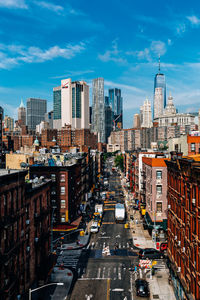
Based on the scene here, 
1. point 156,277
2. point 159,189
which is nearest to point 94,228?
point 159,189

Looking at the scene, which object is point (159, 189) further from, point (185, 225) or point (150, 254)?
point (185, 225)

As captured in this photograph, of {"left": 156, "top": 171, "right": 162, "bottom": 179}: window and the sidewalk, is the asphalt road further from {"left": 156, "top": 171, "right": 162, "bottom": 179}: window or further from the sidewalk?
{"left": 156, "top": 171, "right": 162, "bottom": 179}: window

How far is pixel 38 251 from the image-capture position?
40344 millimetres

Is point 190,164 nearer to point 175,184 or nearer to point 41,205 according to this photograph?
point 175,184

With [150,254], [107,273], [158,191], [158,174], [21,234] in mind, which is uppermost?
[158,174]

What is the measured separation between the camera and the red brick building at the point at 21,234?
28.7 metres

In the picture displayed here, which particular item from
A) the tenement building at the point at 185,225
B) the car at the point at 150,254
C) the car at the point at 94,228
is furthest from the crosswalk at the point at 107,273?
the car at the point at 94,228

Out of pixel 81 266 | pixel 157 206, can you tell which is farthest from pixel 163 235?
pixel 81 266

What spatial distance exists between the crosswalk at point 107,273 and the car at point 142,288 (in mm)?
3970

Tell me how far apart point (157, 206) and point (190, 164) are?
34.0 metres

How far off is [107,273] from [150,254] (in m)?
10.3

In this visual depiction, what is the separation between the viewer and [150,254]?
53000mm

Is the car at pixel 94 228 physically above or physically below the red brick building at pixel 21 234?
below

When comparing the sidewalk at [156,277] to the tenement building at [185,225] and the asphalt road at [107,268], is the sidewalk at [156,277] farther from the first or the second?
the asphalt road at [107,268]
